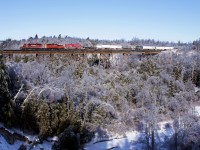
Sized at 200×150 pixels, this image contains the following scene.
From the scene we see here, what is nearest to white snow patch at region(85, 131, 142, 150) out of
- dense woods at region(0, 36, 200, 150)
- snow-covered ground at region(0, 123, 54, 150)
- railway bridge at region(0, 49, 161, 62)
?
dense woods at region(0, 36, 200, 150)

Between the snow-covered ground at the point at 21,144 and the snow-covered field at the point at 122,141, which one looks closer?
the snow-covered ground at the point at 21,144

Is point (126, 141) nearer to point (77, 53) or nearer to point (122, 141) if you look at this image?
point (122, 141)

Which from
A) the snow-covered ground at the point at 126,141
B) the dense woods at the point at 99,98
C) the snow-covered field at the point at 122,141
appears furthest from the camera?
the snow-covered ground at the point at 126,141

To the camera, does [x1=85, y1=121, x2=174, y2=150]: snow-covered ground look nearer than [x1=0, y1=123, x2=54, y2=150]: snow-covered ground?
No

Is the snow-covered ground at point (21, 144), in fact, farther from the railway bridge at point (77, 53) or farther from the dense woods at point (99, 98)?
the railway bridge at point (77, 53)

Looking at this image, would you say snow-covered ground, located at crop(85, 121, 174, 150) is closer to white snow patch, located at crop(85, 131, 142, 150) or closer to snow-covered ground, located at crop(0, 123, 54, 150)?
white snow patch, located at crop(85, 131, 142, 150)

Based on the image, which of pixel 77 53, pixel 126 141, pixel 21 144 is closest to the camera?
pixel 21 144

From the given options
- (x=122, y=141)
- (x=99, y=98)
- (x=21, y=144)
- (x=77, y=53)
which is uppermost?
(x=77, y=53)

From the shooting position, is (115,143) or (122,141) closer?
(115,143)

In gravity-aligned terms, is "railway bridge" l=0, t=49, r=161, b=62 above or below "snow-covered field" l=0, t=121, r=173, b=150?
above

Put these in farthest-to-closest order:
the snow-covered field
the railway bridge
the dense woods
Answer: the railway bridge, the snow-covered field, the dense woods

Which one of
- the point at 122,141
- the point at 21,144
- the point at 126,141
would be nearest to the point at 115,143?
the point at 122,141

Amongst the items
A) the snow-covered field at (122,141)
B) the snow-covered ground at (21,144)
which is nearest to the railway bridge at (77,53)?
the snow-covered ground at (21,144)

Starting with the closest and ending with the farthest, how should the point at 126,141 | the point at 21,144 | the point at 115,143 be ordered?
the point at 21,144
the point at 115,143
the point at 126,141
